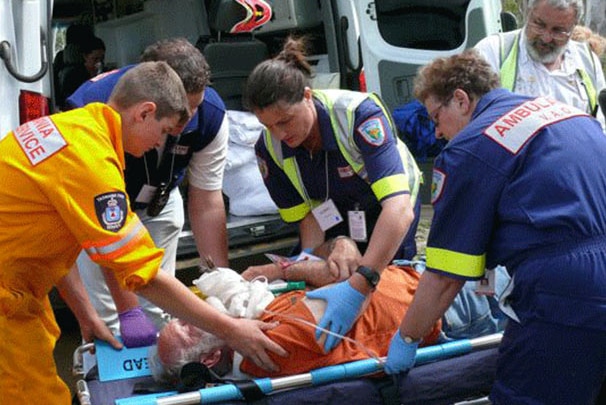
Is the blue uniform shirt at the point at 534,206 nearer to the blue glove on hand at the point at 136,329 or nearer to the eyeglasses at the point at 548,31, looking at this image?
the blue glove on hand at the point at 136,329

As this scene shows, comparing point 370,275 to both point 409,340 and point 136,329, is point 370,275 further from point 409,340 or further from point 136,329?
point 136,329

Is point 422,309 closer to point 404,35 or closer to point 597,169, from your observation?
point 597,169

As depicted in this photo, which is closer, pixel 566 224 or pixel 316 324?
pixel 566 224

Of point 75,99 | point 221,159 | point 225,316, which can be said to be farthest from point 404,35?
point 225,316

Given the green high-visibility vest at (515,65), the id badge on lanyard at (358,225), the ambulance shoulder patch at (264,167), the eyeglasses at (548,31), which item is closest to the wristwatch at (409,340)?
the id badge on lanyard at (358,225)

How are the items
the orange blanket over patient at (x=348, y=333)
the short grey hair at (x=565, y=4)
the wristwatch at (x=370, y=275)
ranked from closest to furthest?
the orange blanket over patient at (x=348, y=333), the wristwatch at (x=370, y=275), the short grey hair at (x=565, y=4)

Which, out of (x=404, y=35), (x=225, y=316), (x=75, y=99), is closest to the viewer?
(x=225, y=316)

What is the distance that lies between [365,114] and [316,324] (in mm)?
798

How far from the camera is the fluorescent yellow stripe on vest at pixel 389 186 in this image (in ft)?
11.0

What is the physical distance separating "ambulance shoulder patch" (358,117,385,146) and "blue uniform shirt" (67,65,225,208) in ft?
1.96

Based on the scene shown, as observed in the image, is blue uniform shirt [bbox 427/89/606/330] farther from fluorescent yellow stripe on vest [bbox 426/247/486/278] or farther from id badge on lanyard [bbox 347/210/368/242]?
id badge on lanyard [bbox 347/210/368/242]

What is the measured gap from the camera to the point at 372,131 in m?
3.42

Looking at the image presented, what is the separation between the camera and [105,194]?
102 inches

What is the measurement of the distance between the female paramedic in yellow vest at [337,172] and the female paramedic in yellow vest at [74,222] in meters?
0.44
